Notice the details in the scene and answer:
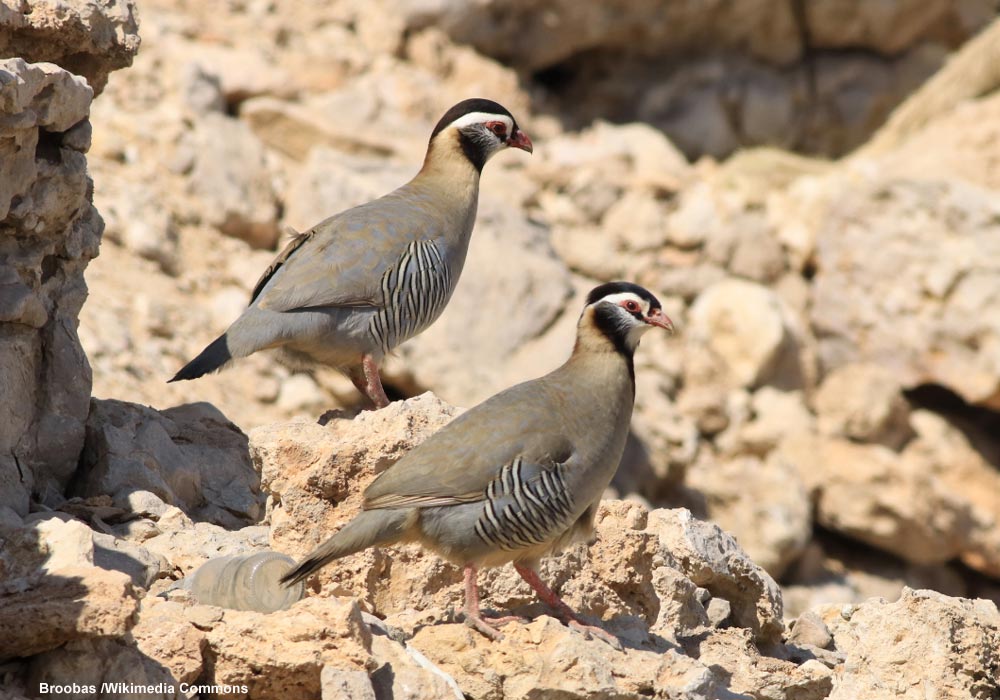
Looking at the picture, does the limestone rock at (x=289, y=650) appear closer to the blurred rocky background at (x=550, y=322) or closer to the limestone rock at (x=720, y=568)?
the blurred rocky background at (x=550, y=322)

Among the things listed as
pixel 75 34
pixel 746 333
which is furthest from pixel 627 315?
Result: pixel 746 333

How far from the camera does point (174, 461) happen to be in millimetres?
7906

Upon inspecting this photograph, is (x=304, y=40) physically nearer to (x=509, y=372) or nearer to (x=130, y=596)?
(x=509, y=372)

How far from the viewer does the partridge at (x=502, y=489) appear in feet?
19.3

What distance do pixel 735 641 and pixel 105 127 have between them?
1003cm

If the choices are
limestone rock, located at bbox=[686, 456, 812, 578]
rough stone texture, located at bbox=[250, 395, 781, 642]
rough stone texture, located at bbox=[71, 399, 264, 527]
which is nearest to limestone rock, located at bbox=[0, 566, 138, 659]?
rough stone texture, located at bbox=[250, 395, 781, 642]

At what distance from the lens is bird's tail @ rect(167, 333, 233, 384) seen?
7.51 m

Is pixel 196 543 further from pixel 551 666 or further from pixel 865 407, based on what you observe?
pixel 865 407

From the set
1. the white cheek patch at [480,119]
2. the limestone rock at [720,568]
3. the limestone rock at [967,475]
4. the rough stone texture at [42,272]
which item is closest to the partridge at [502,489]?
the limestone rock at [720,568]

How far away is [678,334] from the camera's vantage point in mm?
15398

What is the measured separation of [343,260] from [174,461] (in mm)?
1420

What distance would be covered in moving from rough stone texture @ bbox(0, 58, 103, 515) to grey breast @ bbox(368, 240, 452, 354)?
156 centimetres

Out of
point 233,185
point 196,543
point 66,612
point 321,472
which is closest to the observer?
point 66,612

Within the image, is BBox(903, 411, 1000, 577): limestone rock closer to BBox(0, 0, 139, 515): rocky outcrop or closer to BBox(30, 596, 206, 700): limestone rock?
BBox(0, 0, 139, 515): rocky outcrop
